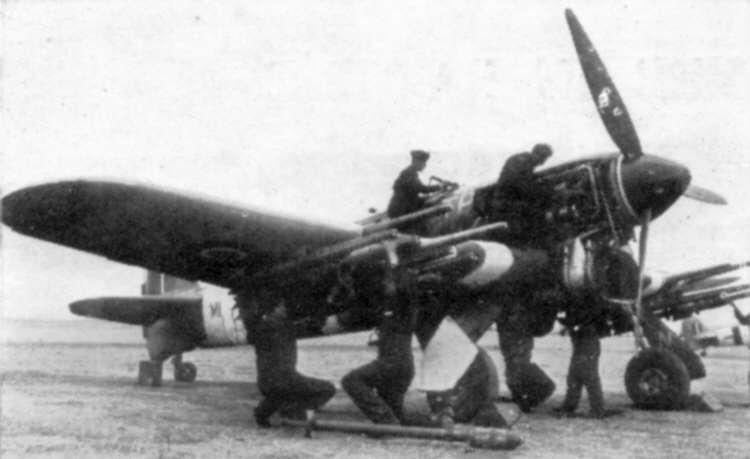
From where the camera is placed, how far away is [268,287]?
30.9 feet

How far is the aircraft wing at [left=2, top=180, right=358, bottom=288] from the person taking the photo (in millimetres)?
7746

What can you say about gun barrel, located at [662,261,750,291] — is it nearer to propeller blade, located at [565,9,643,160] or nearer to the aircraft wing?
propeller blade, located at [565,9,643,160]

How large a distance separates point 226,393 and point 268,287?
4881mm

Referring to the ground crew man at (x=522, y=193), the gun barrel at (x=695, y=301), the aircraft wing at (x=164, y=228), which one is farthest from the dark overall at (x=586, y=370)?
the aircraft wing at (x=164, y=228)

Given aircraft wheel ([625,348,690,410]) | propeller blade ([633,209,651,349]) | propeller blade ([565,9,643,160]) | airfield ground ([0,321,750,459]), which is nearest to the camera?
airfield ground ([0,321,750,459])

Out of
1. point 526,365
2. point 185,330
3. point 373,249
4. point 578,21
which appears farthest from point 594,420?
point 185,330

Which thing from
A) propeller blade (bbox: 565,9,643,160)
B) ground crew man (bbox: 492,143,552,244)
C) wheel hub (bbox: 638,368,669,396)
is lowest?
wheel hub (bbox: 638,368,669,396)

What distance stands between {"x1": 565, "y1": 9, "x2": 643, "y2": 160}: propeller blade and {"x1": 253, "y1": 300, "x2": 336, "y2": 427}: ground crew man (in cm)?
419

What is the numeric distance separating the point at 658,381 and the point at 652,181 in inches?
134

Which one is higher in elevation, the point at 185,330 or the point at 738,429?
the point at 185,330

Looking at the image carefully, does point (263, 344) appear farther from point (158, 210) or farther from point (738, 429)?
point (738, 429)

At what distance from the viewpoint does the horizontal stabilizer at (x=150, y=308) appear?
15.9 metres

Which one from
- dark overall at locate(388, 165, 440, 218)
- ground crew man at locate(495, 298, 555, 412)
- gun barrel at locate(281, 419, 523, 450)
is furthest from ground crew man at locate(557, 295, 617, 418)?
gun barrel at locate(281, 419, 523, 450)

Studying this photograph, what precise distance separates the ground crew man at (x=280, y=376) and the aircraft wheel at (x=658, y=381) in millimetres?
4945
